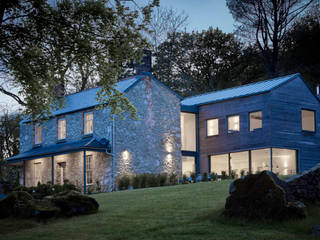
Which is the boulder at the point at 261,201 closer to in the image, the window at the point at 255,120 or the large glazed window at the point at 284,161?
the large glazed window at the point at 284,161

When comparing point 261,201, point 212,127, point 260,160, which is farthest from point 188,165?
point 261,201

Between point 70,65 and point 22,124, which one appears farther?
point 22,124

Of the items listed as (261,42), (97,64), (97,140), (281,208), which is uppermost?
(261,42)

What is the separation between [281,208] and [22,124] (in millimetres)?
24385

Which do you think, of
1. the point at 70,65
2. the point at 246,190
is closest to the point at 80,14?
A: the point at 70,65

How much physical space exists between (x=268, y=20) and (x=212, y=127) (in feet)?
47.8

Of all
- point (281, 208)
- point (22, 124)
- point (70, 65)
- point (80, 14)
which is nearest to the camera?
point (281, 208)

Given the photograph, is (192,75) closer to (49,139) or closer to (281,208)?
(49,139)

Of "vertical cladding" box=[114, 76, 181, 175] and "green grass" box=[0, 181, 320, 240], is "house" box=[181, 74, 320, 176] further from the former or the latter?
"green grass" box=[0, 181, 320, 240]

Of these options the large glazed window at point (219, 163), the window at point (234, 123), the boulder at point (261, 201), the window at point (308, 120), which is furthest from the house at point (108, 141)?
the boulder at point (261, 201)

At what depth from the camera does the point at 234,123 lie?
A: 27578 mm

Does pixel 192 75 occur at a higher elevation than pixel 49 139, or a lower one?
higher

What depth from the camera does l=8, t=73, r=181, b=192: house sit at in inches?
989

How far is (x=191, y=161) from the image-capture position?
29422 mm
